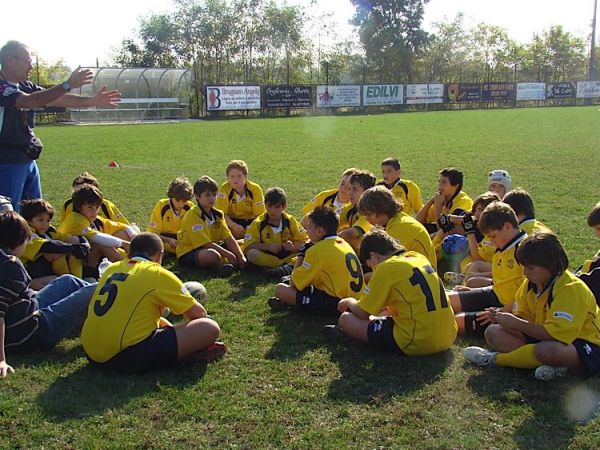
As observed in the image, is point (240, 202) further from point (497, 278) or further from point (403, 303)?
point (403, 303)

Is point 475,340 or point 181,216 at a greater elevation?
point 181,216

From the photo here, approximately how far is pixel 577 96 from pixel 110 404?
57.8 meters

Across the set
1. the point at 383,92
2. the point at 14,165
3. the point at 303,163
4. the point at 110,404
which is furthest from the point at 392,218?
the point at 383,92

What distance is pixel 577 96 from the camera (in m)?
54.5

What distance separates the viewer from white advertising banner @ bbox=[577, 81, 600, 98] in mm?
54219

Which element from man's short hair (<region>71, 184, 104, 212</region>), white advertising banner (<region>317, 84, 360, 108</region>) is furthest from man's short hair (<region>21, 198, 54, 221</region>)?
white advertising banner (<region>317, 84, 360, 108</region>)

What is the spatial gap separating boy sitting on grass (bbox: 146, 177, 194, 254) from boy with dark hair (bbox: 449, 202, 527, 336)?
12.3ft

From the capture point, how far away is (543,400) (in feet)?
13.4

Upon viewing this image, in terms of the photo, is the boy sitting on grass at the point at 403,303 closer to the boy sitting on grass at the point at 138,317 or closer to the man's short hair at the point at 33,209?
the boy sitting on grass at the point at 138,317

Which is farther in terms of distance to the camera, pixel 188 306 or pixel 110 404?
pixel 188 306

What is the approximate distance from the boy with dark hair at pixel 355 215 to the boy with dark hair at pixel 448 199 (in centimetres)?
99

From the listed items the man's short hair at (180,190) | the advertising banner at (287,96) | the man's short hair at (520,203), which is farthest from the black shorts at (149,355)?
the advertising banner at (287,96)

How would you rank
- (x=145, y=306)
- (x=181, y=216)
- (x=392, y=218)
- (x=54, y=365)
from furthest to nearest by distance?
(x=181, y=216)
(x=392, y=218)
(x=54, y=365)
(x=145, y=306)

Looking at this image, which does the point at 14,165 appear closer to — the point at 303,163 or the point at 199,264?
the point at 199,264
